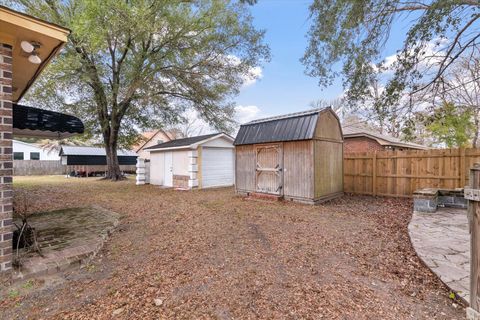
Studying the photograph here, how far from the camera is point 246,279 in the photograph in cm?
279

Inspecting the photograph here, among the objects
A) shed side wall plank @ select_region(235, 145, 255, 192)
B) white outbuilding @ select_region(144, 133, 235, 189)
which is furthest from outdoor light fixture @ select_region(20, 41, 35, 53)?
white outbuilding @ select_region(144, 133, 235, 189)

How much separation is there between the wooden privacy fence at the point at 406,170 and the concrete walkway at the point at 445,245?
2035 mm

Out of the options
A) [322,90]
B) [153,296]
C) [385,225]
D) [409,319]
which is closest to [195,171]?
[322,90]

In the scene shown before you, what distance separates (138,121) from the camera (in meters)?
16.7

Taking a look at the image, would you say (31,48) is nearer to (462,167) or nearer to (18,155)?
(462,167)

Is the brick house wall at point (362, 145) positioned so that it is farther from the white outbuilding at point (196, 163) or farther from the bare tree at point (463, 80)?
the white outbuilding at point (196, 163)

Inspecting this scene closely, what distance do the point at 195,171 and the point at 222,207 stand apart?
508 cm

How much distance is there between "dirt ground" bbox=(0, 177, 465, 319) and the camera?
2.21 metres

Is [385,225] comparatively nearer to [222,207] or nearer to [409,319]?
[409,319]

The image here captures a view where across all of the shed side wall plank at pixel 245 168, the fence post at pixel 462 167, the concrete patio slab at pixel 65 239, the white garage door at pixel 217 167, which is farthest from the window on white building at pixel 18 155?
the fence post at pixel 462 167

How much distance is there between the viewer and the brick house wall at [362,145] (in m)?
14.2

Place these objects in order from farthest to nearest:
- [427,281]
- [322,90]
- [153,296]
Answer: [322,90]
[427,281]
[153,296]

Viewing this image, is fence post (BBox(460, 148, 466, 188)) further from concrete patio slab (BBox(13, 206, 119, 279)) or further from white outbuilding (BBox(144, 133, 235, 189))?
white outbuilding (BBox(144, 133, 235, 189))

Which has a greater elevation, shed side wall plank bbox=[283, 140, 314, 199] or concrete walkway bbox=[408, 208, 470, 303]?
shed side wall plank bbox=[283, 140, 314, 199]
